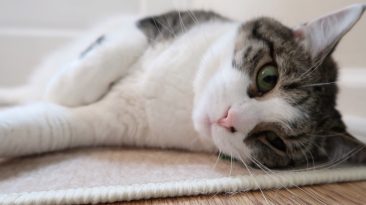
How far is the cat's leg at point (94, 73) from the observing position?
1.38 m

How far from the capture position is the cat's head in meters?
1.06

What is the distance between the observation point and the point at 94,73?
138cm

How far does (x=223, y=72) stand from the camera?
114 cm

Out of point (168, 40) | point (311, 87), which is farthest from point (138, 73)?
point (311, 87)

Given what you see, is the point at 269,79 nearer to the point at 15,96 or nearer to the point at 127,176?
the point at 127,176

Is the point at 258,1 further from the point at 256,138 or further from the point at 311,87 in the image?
the point at 256,138

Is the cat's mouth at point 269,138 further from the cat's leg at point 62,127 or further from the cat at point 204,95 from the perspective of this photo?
the cat's leg at point 62,127

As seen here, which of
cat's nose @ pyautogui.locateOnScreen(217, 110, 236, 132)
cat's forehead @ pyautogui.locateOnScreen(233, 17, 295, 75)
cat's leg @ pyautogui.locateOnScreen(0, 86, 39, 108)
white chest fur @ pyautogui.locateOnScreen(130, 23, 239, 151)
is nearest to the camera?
cat's nose @ pyautogui.locateOnScreen(217, 110, 236, 132)

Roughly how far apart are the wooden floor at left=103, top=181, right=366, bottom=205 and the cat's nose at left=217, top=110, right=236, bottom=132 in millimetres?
180

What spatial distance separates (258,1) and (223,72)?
45.3 inches

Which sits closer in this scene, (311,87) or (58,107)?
(311,87)

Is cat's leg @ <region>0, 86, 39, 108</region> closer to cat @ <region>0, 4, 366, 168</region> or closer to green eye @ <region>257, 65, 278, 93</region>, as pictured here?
cat @ <region>0, 4, 366, 168</region>

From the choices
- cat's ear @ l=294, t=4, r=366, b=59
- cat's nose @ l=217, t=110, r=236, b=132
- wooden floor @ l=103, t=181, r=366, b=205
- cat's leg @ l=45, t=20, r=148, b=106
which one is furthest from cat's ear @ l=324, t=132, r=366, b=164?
cat's leg @ l=45, t=20, r=148, b=106

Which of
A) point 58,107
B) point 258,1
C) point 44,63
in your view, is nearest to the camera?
point 58,107
